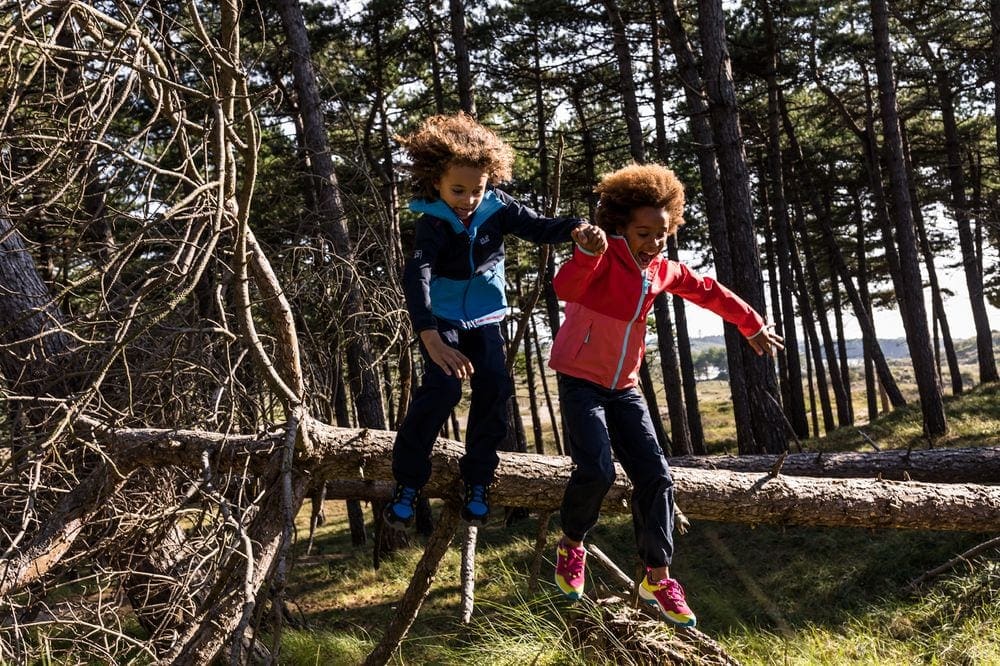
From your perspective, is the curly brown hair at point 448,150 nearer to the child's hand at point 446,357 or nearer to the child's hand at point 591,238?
the child's hand at point 591,238

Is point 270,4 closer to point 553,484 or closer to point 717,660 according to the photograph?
point 553,484

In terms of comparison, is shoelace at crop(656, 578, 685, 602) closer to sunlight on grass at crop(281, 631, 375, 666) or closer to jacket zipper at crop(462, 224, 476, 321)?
jacket zipper at crop(462, 224, 476, 321)

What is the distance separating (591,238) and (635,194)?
0.53 m

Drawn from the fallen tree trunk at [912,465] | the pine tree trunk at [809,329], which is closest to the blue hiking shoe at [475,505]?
the fallen tree trunk at [912,465]

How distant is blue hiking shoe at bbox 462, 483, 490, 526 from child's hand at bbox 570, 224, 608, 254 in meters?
1.32

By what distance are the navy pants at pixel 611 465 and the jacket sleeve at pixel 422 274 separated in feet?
→ 2.85

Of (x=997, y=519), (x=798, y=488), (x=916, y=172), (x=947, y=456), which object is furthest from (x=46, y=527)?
(x=916, y=172)

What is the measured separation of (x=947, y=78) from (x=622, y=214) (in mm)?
20352

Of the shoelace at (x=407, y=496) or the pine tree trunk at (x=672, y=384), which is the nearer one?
the shoelace at (x=407, y=496)

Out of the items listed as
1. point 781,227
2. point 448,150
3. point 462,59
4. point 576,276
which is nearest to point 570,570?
point 576,276

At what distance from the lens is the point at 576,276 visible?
3.53 m

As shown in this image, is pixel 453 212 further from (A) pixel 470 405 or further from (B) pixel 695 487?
(B) pixel 695 487

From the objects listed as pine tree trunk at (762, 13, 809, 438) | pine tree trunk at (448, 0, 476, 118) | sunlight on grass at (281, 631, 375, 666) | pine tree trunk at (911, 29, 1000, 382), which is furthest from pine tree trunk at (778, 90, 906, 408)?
sunlight on grass at (281, 631, 375, 666)

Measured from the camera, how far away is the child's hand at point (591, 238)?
10.8 ft
